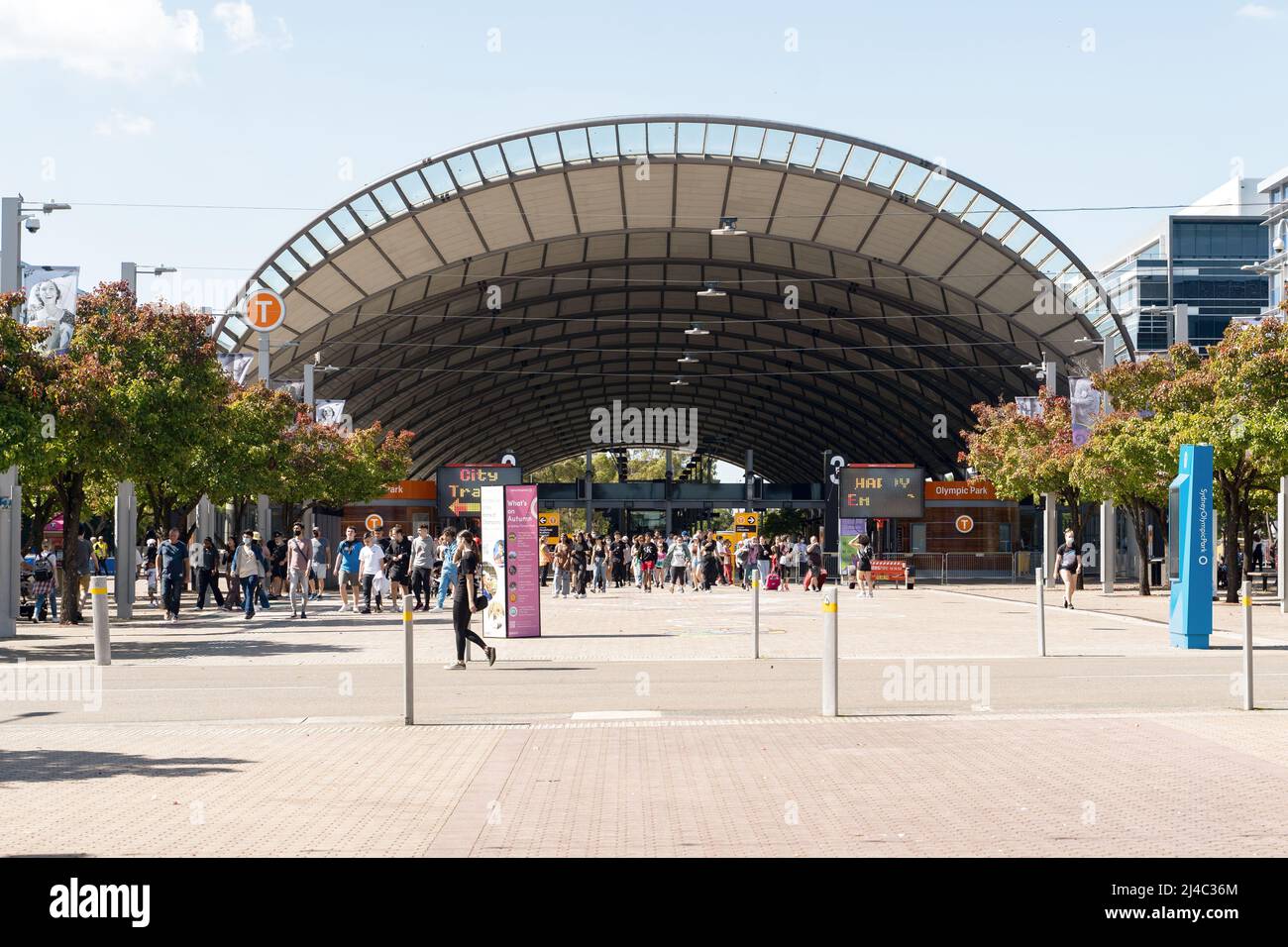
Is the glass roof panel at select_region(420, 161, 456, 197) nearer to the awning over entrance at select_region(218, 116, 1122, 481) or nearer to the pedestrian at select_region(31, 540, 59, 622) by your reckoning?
the awning over entrance at select_region(218, 116, 1122, 481)

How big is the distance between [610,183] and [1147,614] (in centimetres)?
2469

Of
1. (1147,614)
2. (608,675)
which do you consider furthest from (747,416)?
(608,675)

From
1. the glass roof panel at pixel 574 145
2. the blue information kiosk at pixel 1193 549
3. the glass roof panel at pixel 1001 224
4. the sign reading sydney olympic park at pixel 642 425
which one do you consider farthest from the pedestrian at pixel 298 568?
the sign reading sydney olympic park at pixel 642 425

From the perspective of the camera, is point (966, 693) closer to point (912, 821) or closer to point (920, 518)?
point (912, 821)

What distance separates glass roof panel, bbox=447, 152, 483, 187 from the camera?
1860 inches

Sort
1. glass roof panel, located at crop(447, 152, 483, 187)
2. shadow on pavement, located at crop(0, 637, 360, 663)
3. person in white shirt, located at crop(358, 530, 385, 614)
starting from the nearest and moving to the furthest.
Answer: shadow on pavement, located at crop(0, 637, 360, 663)
person in white shirt, located at crop(358, 530, 385, 614)
glass roof panel, located at crop(447, 152, 483, 187)

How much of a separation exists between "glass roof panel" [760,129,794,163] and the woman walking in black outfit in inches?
1248

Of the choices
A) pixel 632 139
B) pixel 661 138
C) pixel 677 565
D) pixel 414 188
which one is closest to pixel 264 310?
pixel 414 188

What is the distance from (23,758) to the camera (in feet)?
35.9

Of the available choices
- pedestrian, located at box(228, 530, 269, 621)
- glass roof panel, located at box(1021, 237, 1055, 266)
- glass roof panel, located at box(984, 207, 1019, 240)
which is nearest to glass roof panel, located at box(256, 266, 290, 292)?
pedestrian, located at box(228, 530, 269, 621)

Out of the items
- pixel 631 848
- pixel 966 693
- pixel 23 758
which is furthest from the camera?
pixel 966 693

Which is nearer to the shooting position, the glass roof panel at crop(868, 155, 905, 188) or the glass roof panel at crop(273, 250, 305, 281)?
the glass roof panel at crop(868, 155, 905, 188)

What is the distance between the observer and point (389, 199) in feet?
159

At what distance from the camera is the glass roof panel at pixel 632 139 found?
47031 millimetres
